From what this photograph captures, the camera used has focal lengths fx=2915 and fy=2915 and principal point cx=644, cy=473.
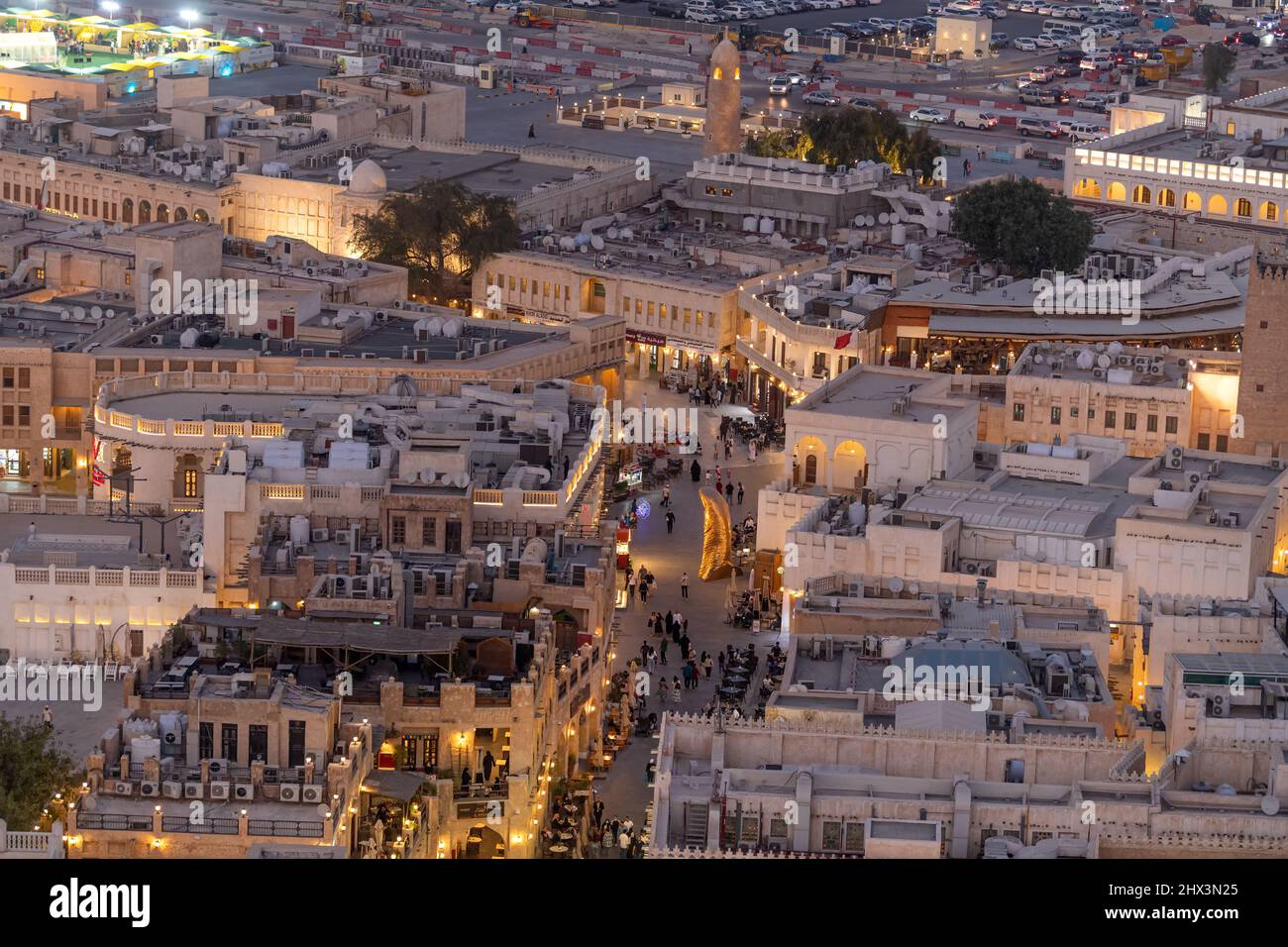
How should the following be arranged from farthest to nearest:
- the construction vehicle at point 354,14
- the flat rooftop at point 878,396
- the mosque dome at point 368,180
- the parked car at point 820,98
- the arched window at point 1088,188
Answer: the construction vehicle at point 354,14 < the parked car at point 820,98 < the arched window at point 1088,188 < the mosque dome at point 368,180 < the flat rooftop at point 878,396

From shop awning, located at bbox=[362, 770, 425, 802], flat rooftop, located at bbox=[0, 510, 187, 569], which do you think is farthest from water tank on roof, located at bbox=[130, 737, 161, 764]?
flat rooftop, located at bbox=[0, 510, 187, 569]

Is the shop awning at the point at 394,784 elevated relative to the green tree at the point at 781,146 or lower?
A: elevated

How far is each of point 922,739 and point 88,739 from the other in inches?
653

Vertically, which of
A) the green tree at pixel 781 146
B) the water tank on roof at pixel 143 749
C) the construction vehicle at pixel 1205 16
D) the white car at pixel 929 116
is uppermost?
the water tank on roof at pixel 143 749

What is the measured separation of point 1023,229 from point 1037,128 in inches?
1983

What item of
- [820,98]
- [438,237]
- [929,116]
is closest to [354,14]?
[820,98]

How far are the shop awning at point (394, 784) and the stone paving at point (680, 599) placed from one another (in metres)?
6.75

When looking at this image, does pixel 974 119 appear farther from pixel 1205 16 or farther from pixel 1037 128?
pixel 1205 16

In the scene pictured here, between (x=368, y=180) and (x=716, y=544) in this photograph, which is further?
(x=368, y=180)

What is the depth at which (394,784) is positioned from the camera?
48.4 meters

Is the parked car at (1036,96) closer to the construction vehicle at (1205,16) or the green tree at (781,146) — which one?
the construction vehicle at (1205,16)

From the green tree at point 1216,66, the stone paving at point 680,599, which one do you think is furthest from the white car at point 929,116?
the stone paving at point 680,599

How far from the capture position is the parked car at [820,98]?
156m
